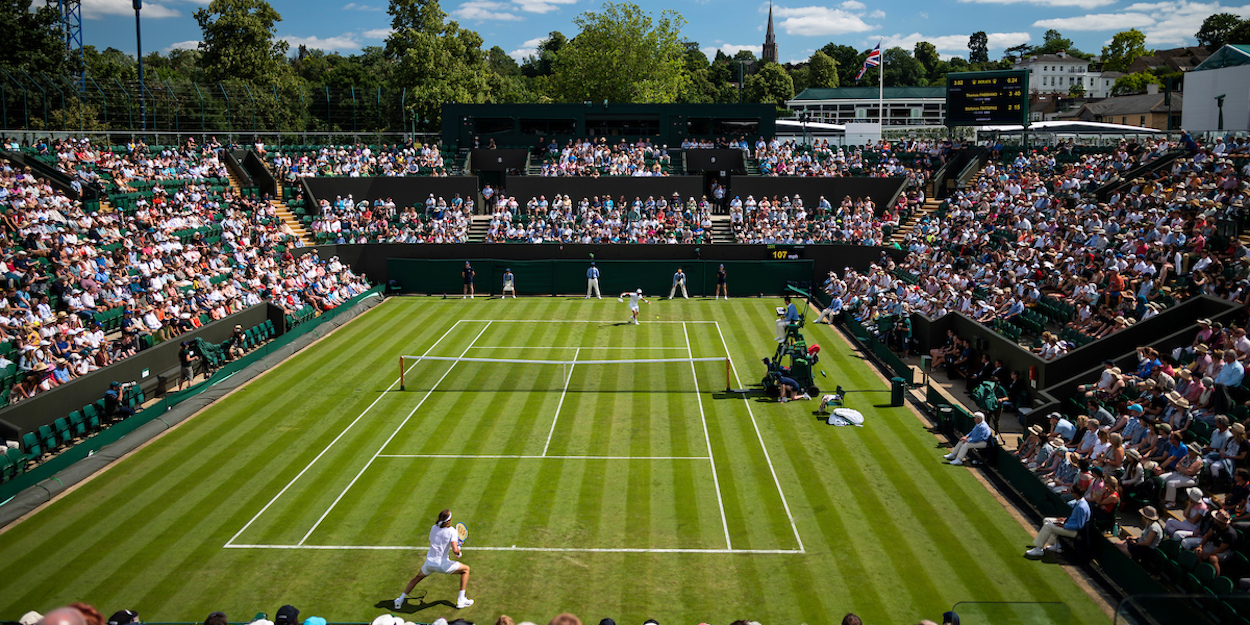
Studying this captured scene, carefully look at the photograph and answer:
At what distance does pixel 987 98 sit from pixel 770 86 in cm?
9331

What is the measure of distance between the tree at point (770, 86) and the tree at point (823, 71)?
35.6ft

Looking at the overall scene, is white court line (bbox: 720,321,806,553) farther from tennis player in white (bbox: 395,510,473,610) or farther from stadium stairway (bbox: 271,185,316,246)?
stadium stairway (bbox: 271,185,316,246)

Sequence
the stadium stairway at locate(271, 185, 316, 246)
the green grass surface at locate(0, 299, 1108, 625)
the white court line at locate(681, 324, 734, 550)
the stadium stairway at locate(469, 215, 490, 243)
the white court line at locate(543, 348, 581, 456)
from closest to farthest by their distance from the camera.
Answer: the green grass surface at locate(0, 299, 1108, 625) → the white court line at locate(681, 324, 734, 550) → the white court line at locate(543, 348, 581, 456) → the stadium stairway at locate(271, 185, 316, 246) → the stadium stairway at locate(469, 215, 490, 243)

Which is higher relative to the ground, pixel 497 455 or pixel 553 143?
pixel 553 143

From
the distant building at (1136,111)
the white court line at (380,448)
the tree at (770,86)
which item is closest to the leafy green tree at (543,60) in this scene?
the tree at (770,86)

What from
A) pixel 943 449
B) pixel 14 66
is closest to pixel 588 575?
pixel 943 449

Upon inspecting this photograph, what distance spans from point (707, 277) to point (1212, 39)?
127403 millimetres

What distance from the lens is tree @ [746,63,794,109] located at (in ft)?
439

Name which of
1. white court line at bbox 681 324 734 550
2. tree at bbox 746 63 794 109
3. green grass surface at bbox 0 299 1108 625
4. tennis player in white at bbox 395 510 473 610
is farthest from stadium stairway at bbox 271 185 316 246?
tree at bbox 746 63 794 109

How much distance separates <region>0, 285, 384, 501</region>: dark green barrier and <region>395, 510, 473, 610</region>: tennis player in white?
8911 millimetres

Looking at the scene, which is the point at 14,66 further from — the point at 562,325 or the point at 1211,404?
the point at 1211,404

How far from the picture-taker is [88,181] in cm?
3403

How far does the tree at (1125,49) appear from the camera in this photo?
14500cm

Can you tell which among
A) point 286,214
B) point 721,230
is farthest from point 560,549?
point 286,214
